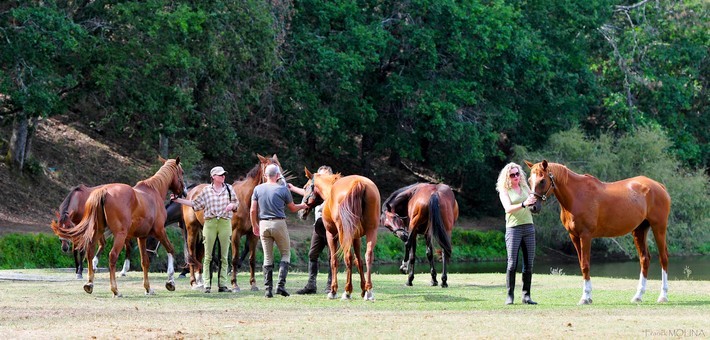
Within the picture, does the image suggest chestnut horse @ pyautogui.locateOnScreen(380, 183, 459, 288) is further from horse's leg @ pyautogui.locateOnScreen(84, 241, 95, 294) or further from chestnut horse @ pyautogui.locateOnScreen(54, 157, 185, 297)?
horse's leg @ pyautogui.locateOnScreen(84, 241, 95, 294)

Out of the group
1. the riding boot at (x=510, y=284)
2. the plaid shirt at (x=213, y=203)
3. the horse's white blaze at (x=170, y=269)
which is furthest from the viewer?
the horse's white blaze at (x=170, y=269)

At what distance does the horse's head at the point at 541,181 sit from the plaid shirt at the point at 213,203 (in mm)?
5008

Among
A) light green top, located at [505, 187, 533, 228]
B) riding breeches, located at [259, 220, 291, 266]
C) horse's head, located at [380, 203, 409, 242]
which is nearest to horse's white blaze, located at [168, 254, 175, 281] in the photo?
riding breeches, located at [259, 220, 291, 266]

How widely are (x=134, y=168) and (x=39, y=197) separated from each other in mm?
5183

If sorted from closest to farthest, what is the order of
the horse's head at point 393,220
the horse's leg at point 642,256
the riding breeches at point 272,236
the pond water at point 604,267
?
the horse's leg at point 642,256 → the riding breeches at point 272,236 → the horse's head at point 393,220 → the pond water at point 604,267

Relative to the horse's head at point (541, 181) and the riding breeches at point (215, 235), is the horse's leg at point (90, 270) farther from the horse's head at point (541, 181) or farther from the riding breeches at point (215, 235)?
the horse's head at point (541, 181)

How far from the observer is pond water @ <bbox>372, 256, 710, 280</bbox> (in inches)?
1259

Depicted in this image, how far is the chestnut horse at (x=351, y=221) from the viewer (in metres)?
16.0

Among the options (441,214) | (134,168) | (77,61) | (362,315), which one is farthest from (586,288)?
(134,168)

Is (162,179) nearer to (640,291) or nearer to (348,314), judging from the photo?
(348,314)

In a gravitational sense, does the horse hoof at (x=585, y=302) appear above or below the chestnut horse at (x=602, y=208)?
below

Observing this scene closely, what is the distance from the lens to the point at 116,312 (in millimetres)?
14516

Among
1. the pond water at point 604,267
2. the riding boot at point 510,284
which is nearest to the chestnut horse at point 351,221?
the riding boot at point 510,284

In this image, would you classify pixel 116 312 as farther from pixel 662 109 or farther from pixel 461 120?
pixel 662 109
